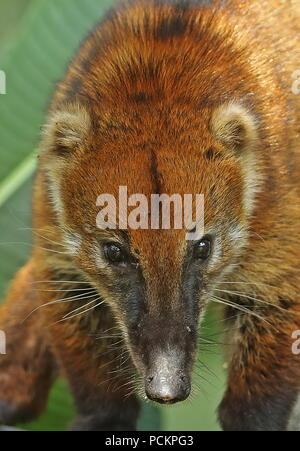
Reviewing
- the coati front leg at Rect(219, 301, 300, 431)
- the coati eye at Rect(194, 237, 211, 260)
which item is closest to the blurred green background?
the coati front leg at Rect(219, 301, 300, 431)

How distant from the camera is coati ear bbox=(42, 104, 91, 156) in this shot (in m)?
3.38

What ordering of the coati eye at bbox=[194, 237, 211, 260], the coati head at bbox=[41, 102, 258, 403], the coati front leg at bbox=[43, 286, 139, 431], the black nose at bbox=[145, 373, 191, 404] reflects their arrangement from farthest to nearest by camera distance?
the coati front leg at bbox=[43, 286, 139, 431], the coati eye at bbox=[194, 237, 211, 260], the coati head at bbox=[41, 102, 258, 403], the black nose at bbox=[145, 373, 191, 404]

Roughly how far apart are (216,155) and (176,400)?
837mm

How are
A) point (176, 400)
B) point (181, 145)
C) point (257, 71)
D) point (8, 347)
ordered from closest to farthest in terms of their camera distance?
point (176, 400), point (181, 145), point (257, 71), point (8, 347)

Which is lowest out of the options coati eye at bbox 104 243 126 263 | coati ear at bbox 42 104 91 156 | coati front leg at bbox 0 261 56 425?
coati front leg at bbox 0 261 56 425

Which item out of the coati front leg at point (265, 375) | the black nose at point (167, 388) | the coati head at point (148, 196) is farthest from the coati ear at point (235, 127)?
the black nose at point (167, 388)

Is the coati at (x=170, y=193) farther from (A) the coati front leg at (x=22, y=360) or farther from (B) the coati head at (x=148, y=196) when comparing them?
(A) the coati front leg at (x=22, y=360)

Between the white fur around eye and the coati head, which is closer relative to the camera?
the coati head

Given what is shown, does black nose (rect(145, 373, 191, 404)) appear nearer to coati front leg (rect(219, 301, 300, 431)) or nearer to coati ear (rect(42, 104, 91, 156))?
Answer: coati front leg (rect(219, 301, 300, 431))

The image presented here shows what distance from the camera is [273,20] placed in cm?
383

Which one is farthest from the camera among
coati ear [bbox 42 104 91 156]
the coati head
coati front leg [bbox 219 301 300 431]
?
coati front leg [bbox 219 301 300 431]

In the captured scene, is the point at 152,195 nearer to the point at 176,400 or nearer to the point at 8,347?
the point at 176,400

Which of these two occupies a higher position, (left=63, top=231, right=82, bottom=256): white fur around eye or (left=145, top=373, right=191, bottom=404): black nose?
(left=63, top=231, right=82, bottom=256): white fur around eye
